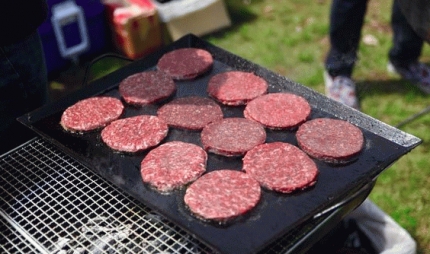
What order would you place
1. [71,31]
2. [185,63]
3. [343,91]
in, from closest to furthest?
[185,63], [343,91], [71,31]

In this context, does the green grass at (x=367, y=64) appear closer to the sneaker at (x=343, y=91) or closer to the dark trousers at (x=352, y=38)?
the sneaker at (x=343, y=91)

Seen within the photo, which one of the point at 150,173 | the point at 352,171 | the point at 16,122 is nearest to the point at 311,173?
the point at 352,171

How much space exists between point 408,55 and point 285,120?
2515 millimetres

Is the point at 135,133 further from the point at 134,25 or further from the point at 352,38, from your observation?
the point at 134,25

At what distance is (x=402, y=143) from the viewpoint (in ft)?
7.45

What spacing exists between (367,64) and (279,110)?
8.57 ft

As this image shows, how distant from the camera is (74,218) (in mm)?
2092

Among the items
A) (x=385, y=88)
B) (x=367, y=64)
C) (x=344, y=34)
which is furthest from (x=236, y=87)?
(x=367, y=64)

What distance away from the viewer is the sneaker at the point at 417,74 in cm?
444

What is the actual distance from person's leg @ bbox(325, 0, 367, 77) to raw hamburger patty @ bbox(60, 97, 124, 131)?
2149mm

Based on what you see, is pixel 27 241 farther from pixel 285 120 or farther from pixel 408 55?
pixel 408 55

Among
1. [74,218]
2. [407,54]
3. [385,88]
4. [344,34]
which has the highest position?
[74,218]

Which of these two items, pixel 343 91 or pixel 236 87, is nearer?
pixel 236 87

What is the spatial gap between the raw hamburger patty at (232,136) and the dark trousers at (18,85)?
0.99m
